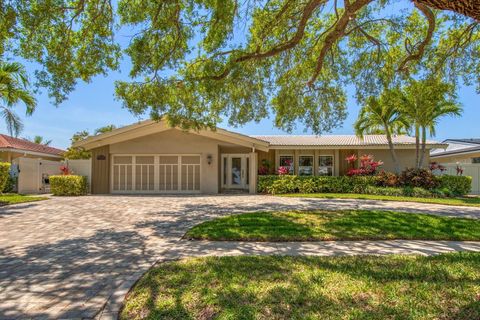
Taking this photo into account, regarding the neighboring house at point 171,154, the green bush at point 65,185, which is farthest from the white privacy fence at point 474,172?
the green bush at point 65,185

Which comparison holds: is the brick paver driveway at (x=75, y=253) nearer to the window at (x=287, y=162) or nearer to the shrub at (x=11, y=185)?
the shrub at (x=11, y=185)

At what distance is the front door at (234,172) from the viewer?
21.8m

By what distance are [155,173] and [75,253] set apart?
14258 millimetres

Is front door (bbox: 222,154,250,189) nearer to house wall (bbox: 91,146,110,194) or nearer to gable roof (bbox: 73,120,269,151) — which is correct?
gable roof (bbox: 73,120,269,151)

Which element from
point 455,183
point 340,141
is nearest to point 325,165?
point 340,141

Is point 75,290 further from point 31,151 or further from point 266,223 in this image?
point 31,151

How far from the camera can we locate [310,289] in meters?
3.91

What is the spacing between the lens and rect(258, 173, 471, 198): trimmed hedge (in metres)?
17.7

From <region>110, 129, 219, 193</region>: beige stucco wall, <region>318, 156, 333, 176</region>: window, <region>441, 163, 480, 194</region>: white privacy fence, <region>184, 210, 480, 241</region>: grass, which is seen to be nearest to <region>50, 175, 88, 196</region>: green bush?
<region>110, 129, 219, 193</region>: beige stucco wall

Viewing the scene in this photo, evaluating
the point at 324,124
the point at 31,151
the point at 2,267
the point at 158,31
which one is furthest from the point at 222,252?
the point at 31,151

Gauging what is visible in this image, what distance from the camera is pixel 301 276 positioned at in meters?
4.38

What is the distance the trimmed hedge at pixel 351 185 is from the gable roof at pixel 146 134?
243 cm

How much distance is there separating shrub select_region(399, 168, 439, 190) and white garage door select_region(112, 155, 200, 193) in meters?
12.6

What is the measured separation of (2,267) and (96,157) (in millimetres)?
15786
